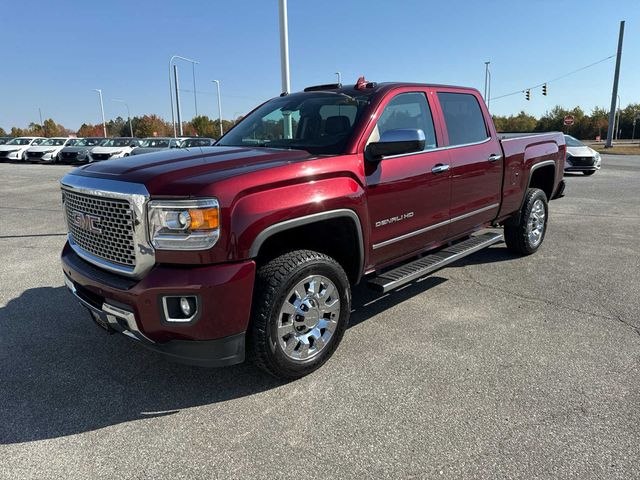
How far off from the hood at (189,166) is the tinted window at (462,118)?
1764 millimetres

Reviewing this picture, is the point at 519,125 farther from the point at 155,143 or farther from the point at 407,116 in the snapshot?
the point at 407,116

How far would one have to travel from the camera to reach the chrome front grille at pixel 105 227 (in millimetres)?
2830

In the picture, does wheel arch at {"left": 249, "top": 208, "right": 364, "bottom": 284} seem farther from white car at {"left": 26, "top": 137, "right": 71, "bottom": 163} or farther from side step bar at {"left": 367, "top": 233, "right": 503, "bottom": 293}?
white car at {"left": 26, "top": 137, "right": 71, "bottom": 163}

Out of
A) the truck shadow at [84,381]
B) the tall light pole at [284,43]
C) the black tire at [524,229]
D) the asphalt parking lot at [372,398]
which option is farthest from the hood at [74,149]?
the black tire at [524,229]

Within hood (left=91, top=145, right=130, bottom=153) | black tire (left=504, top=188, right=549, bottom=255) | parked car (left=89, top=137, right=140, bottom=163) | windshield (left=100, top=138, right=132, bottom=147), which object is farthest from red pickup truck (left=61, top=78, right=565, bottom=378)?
windshield (left=100, top=138, right=132, bottom=147)

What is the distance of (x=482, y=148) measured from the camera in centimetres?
484

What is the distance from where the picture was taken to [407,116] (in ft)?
13.6

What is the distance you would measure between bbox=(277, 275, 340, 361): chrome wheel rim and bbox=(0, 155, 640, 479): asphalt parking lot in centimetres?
23

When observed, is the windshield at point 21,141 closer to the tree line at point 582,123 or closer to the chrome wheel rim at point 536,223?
the chrome wheel rim at point 536,223

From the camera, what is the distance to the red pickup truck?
2.71 meters

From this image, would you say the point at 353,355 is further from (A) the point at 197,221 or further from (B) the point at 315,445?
(A) the point at 197,221

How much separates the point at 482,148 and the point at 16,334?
15.0 ft

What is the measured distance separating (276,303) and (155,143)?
74.3 feet

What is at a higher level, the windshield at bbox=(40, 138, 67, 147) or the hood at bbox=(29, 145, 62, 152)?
the windshield at bbox=(40, 138, 67, 147)
